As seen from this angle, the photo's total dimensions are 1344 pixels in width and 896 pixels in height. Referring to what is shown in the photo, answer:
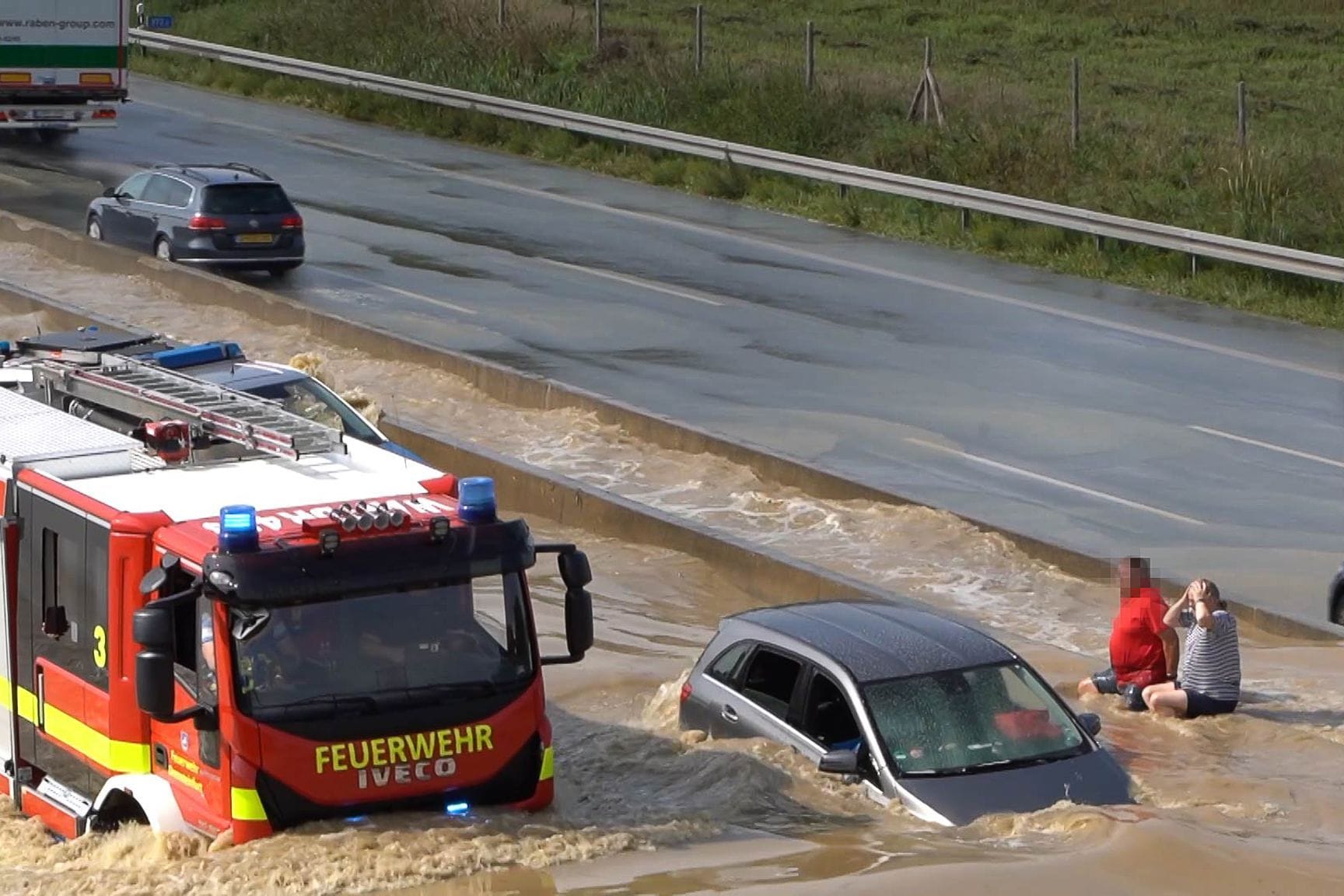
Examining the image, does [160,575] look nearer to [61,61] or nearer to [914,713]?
[914,713]

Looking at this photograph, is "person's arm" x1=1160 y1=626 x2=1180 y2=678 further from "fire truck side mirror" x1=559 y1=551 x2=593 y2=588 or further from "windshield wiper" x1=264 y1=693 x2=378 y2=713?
"windshield wiper" x1=264 y1=693 x2=378 y2=713

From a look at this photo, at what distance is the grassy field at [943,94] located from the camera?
2833 cm

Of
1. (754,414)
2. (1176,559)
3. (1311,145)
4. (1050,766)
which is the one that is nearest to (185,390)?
(1050,766)

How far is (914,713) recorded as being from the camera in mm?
10344

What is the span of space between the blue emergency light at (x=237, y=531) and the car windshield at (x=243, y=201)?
18892mm

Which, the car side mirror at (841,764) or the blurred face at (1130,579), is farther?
the blurred face at (1130,579)

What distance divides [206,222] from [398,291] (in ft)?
9.21

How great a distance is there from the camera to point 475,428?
1998 cm

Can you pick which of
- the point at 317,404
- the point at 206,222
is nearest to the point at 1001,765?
the point at 317,404

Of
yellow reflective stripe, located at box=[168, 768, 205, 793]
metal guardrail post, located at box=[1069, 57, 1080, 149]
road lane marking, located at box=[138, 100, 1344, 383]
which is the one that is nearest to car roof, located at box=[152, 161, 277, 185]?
road lane marking, located at box=[138, 100, 1344, 383]

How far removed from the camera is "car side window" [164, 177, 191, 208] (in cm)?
2706

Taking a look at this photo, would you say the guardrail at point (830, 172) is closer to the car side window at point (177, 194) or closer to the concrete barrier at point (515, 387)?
the car side window at point (177, 194)

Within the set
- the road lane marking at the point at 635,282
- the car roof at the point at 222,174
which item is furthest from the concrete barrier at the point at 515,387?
the road lane marking at the point at 635,282

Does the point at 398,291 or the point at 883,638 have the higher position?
the point at 883,638
